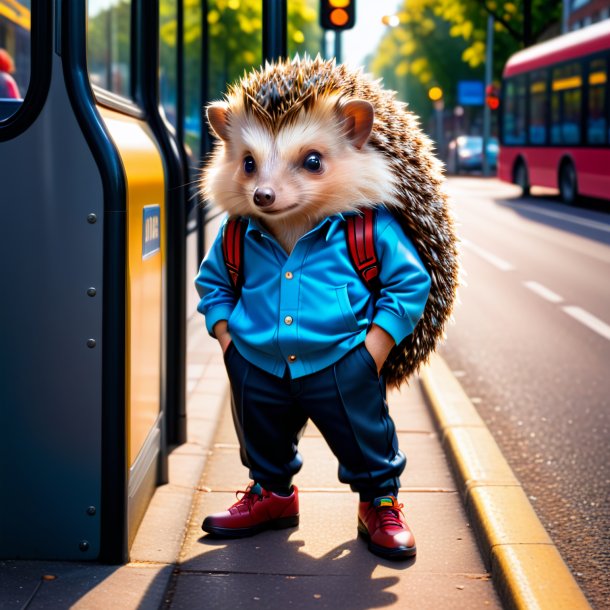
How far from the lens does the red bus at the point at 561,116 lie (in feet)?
65.4

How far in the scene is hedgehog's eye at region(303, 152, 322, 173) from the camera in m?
3.22

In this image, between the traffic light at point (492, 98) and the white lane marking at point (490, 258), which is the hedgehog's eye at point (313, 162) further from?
the traffic light at point (492, 98)

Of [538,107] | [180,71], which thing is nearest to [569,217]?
[538,107]

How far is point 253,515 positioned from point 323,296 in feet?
2.88

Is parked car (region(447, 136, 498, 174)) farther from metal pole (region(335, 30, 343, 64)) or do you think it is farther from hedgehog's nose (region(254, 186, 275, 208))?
hedgehog's nose (region(254, 186, 275, 208))

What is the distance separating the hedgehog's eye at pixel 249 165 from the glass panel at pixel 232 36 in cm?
2830

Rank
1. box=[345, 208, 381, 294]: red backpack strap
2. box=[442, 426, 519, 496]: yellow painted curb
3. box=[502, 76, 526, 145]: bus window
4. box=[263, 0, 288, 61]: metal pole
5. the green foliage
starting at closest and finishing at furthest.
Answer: box=[345, 208, 381, 294]: red backpack strap, box=[263, 0, 288, 61]: metal pole, box=[442, 426, 519, 496]: yellow painted curb, box=[502, 76, 526, 145]: bus window, the green foliage

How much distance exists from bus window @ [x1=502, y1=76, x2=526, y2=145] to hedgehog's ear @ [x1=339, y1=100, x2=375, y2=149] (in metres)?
22.0

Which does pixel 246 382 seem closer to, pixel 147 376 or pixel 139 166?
pixel 147 376

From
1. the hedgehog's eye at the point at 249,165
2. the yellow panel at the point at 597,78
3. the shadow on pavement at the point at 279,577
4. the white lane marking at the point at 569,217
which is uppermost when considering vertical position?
the yellow panel at the point at 597,78

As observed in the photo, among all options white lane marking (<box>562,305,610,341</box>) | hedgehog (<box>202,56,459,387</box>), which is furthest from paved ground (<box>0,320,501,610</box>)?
white lane marking (<box>562,305,610,341</box>)

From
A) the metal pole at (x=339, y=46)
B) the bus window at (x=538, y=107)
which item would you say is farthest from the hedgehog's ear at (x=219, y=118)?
the bus window at (x=538, y=107)

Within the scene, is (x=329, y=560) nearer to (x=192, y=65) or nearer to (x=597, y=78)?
(x=597, y=78)

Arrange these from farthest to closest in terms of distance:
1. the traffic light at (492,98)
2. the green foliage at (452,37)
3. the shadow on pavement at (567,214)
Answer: the traffic light at (492,98) < the green foliage at (452,37) < the shadow on pavement at (567,214)
